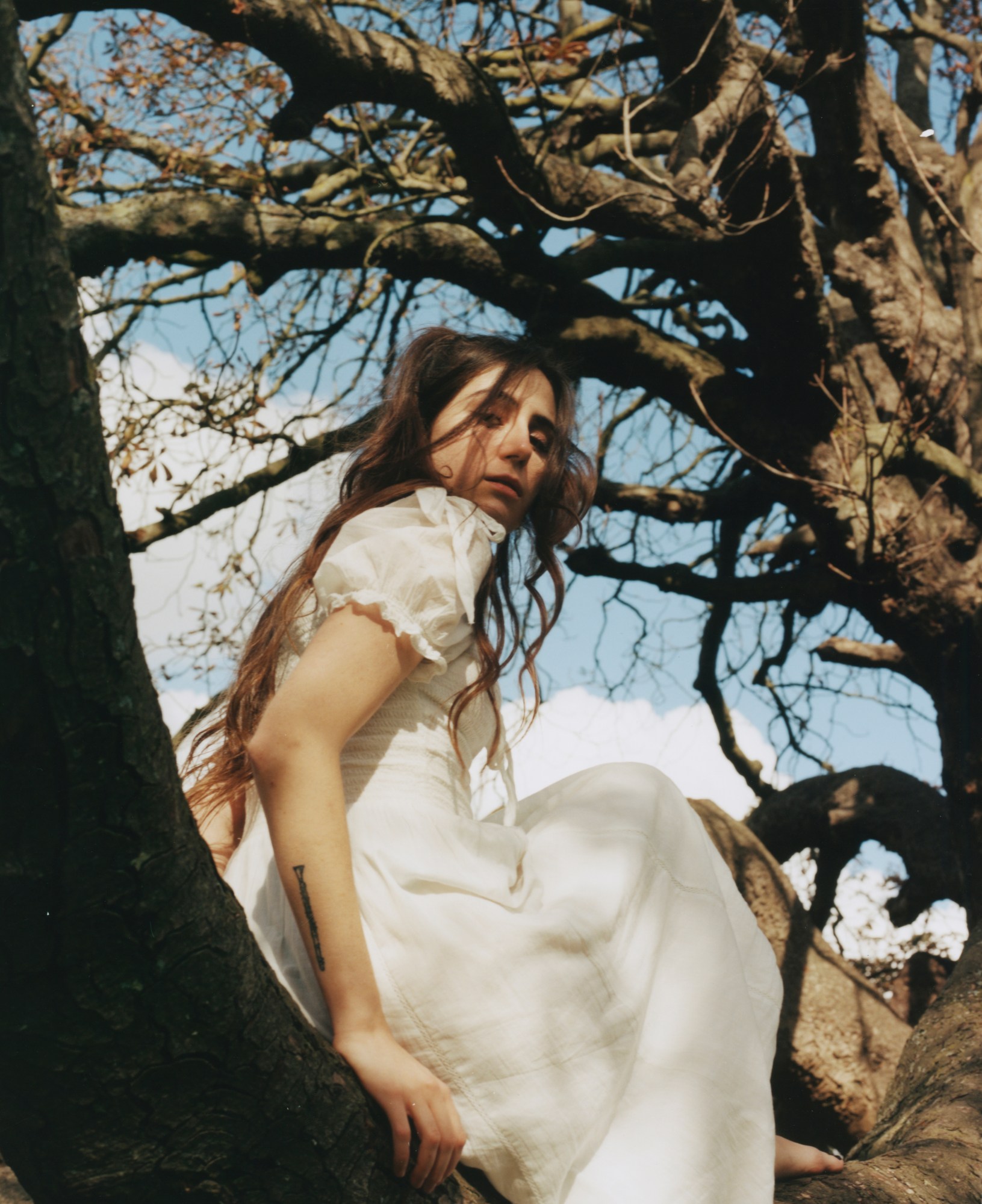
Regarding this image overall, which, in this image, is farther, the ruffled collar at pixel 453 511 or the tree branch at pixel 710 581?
the tree branch at pixel 710 581

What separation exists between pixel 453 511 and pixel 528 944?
679mm

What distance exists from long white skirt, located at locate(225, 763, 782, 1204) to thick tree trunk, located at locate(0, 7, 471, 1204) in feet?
0.79

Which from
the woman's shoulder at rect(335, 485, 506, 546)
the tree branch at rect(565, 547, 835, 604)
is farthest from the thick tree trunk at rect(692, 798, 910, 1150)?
the woman's shoulder at rect(335, 485, 506, 546)

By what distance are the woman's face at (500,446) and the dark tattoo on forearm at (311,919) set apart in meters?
0.83

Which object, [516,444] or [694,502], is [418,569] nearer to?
[516,444]

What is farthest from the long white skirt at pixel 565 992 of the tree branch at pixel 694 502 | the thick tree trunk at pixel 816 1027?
the tree branch at pixel 694 502

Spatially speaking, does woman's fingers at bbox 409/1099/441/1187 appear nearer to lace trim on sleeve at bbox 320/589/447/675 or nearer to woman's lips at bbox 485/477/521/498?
lace trim on sleeve at bbox 320/589/447/675

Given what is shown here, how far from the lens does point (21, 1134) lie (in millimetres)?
982

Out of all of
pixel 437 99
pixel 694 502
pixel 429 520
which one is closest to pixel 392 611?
pixel 429 520

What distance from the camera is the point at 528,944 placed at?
140cm

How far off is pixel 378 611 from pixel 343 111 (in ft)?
13.7

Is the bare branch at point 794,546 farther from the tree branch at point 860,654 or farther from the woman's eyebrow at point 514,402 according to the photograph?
the woman's eyebrow at point 514,402

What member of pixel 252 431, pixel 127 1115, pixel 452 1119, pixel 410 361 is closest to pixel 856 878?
pixel 252 431

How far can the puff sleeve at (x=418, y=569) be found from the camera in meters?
1.44
